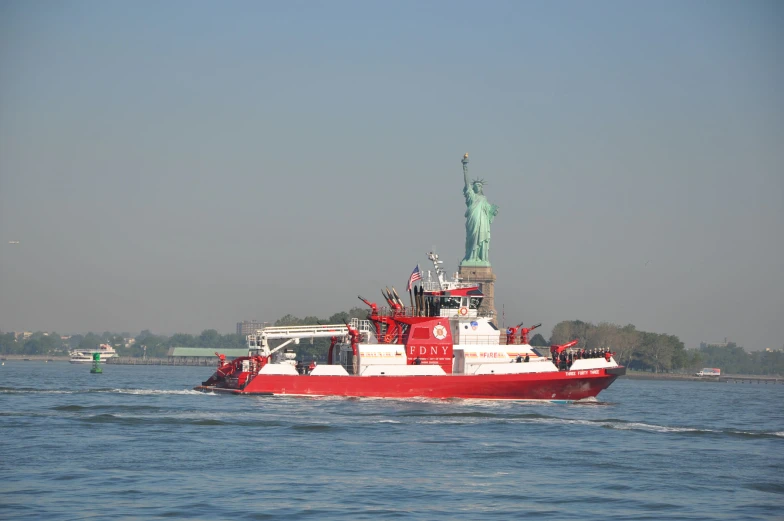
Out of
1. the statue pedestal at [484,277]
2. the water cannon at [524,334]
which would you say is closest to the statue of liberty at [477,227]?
the statue pedestal at [484,277]

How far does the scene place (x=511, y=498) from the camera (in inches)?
1041

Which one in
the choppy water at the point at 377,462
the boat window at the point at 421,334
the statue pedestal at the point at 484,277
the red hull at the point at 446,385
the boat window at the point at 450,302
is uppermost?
the statue pedestal at the point at 484,277

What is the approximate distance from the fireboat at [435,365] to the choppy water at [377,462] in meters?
2.37

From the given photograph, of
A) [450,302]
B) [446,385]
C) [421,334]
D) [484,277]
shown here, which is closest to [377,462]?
[446,385]

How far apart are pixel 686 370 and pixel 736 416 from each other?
113 metres

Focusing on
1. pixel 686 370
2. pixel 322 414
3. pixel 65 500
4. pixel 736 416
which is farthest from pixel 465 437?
pixel 686 370

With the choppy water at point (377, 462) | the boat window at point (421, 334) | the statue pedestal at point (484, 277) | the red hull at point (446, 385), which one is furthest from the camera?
the statue pedestal at point (484, 277)

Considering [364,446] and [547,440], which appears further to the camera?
[547,440]

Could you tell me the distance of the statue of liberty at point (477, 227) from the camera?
434 ft

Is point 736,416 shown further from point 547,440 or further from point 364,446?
point 364,446

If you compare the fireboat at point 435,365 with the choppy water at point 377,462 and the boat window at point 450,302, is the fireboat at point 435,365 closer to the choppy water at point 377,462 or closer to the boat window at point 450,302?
the boat window at point 450,302

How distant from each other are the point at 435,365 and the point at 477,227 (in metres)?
80.4

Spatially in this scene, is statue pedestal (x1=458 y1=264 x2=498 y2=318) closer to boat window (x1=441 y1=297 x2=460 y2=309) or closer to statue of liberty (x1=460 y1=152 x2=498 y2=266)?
statue of liberty (x1=460 y1=152 x2=498 y2=266)

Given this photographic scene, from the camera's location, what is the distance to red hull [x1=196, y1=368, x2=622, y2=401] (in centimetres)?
5256
